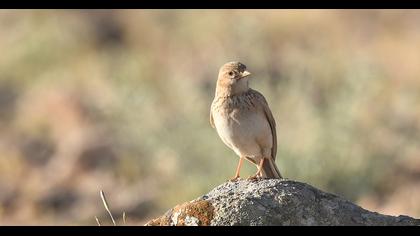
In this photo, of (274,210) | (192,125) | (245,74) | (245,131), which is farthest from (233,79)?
(192,125)

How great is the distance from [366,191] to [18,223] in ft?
14.9

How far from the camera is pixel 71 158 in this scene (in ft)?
53.4

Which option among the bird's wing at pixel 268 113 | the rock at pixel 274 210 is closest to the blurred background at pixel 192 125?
the bird's wing at pixel 268 113

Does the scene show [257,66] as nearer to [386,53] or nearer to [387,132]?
[387,132]

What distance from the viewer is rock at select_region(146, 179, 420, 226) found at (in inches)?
226

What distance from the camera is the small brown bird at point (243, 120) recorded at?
785 cm

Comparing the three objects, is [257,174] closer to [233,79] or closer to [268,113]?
[268,113]

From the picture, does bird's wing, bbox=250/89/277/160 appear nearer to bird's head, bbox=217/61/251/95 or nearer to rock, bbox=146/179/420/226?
bird's head, bbox=217/61/251/95

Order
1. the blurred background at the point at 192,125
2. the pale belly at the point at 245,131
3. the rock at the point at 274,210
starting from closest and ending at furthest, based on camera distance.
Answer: the rock at the point at 274,210 < the pale belly at the point at 245,131 < the blurred background at the point at 192,125

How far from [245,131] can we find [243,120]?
0.09m

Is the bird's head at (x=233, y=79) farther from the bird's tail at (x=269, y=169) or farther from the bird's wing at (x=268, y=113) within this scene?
the bird's tail at (x=269, y=169)

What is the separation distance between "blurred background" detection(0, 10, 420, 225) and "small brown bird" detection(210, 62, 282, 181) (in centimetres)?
468

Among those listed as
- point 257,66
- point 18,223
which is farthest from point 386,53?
point 18,223

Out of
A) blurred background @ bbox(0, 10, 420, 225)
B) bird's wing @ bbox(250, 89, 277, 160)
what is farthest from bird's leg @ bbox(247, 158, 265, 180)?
blurred background @ bbox(0, 10, 420, 225)
